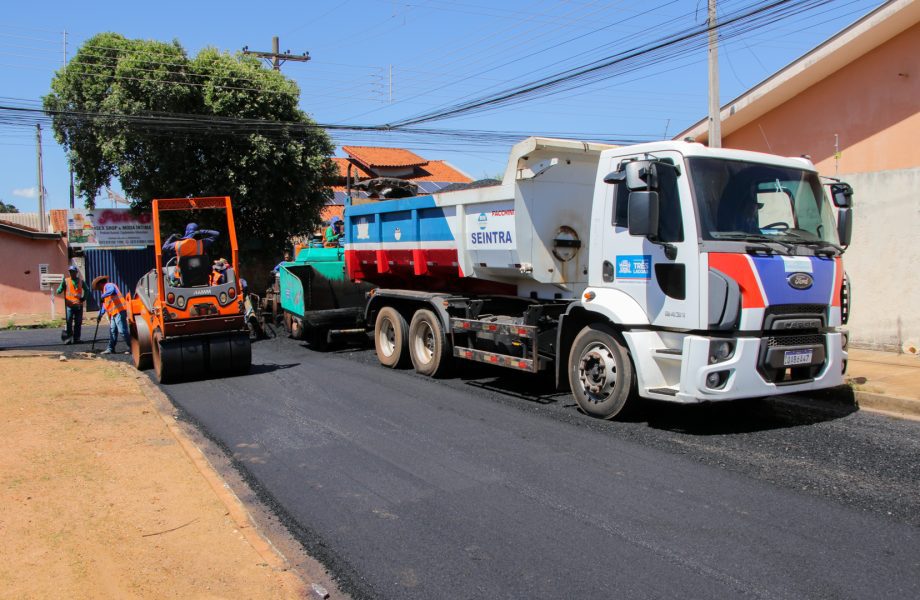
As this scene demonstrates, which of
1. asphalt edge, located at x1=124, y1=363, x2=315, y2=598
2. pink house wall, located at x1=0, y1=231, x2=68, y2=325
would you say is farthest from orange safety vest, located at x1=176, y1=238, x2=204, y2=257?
pink house wall, located at x1=0, y1=231, x2=68, y2=325

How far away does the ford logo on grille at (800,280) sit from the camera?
6545 mm

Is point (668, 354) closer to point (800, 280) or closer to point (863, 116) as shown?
point (800, 280)

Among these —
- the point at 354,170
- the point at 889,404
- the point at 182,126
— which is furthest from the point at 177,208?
the point at 354,170

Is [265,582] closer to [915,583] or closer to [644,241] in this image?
[915,583]

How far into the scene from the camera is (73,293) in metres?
16.1

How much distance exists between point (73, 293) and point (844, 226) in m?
15.0

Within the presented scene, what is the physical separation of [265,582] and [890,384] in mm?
7221

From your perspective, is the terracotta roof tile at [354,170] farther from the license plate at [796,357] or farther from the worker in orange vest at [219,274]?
the license plate at [796,357]

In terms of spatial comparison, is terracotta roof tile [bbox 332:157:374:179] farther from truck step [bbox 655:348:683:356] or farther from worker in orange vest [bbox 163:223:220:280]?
truck step [bbox 655:348:683:356]

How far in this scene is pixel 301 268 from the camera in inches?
539

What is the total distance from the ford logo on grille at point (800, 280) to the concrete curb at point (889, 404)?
1972mm

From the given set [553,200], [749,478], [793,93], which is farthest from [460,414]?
[793,93]

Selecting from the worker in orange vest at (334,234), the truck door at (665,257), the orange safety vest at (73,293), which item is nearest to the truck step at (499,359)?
the truck door at (665,257)

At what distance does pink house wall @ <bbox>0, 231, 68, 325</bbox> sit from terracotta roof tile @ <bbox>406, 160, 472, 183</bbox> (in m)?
17.2
